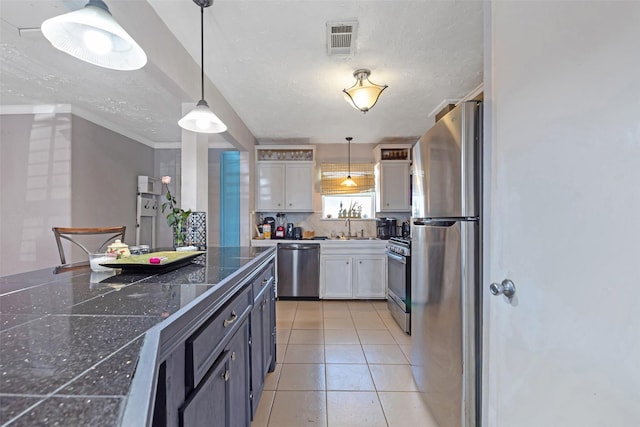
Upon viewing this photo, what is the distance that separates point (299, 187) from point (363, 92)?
7.60 feet

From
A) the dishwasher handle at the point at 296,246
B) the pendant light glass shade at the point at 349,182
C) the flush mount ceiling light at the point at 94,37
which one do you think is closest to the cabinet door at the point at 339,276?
the dishwasher handle at the point at 296,246

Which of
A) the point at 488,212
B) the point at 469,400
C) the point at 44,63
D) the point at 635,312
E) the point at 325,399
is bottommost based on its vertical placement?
the point at 325,399

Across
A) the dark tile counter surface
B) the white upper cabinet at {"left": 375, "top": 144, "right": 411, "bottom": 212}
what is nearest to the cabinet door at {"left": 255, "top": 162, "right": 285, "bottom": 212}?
the white upper cabinet at {"left": 375, "top": 144, "right": 411, "bottom": 212}

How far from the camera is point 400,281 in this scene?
127 inches

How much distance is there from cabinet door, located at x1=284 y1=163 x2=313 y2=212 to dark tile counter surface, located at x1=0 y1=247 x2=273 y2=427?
3.39 m

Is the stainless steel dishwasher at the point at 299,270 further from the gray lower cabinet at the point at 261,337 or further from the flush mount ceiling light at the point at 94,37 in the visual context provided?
the flush mount ceiling light at the point at 94,37

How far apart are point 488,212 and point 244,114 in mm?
Result: 3115

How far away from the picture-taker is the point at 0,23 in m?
1.84

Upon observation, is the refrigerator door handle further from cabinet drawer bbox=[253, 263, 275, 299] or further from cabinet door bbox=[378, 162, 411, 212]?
cabinet door bbox=[378, 162, 411, 212]

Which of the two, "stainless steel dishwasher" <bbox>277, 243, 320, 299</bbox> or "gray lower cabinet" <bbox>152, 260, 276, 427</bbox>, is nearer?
"gray lower cabinet" <bbox>152, 260, 276, 427</bbox>

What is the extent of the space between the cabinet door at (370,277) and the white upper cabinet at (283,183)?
47.7 inches

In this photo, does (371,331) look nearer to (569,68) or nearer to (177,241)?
(177,241)

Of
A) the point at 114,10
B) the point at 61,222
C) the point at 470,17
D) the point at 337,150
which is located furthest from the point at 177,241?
the point at 337,150

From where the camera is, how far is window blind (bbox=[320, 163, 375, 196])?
479 cm
